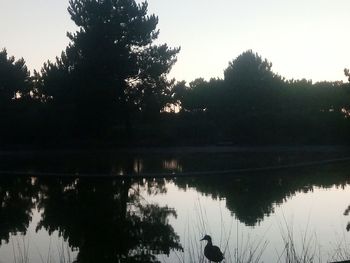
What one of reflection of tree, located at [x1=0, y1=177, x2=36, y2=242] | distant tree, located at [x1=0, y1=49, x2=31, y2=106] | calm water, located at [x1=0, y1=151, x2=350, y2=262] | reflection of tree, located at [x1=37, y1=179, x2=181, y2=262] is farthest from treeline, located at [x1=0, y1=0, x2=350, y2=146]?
reflection of tree, located at [x1=37, y1=179, x2=181, y2=262]

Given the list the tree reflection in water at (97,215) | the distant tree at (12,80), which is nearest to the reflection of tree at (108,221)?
the tree reflection in water at (97,215)

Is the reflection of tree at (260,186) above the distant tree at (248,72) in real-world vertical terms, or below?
below

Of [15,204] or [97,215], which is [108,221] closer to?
[97,215]

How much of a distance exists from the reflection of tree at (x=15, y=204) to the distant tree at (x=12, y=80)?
27.8 m

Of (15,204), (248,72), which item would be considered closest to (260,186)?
(15,204)

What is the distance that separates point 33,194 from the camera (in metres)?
15.3

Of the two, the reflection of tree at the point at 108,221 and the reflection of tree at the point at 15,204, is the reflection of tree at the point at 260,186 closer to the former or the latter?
the reflection of tree at the point at 108,221

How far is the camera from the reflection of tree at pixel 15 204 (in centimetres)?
1062

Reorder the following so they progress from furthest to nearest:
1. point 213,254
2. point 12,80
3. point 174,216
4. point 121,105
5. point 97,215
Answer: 1. point 12,80
2. point 121,105
3. point 97,215
4. point 174,216
5. point 213,254

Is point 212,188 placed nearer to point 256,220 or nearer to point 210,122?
point 256,220

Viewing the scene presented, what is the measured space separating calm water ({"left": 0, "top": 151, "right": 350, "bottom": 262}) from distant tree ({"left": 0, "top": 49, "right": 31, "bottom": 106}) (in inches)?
1093

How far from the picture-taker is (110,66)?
34.2 meters

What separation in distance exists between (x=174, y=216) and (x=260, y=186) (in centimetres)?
479

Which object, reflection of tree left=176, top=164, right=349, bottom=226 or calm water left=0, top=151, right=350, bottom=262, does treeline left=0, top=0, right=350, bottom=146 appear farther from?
reflection of tree left=176, top=164, right=349, bottom=226
